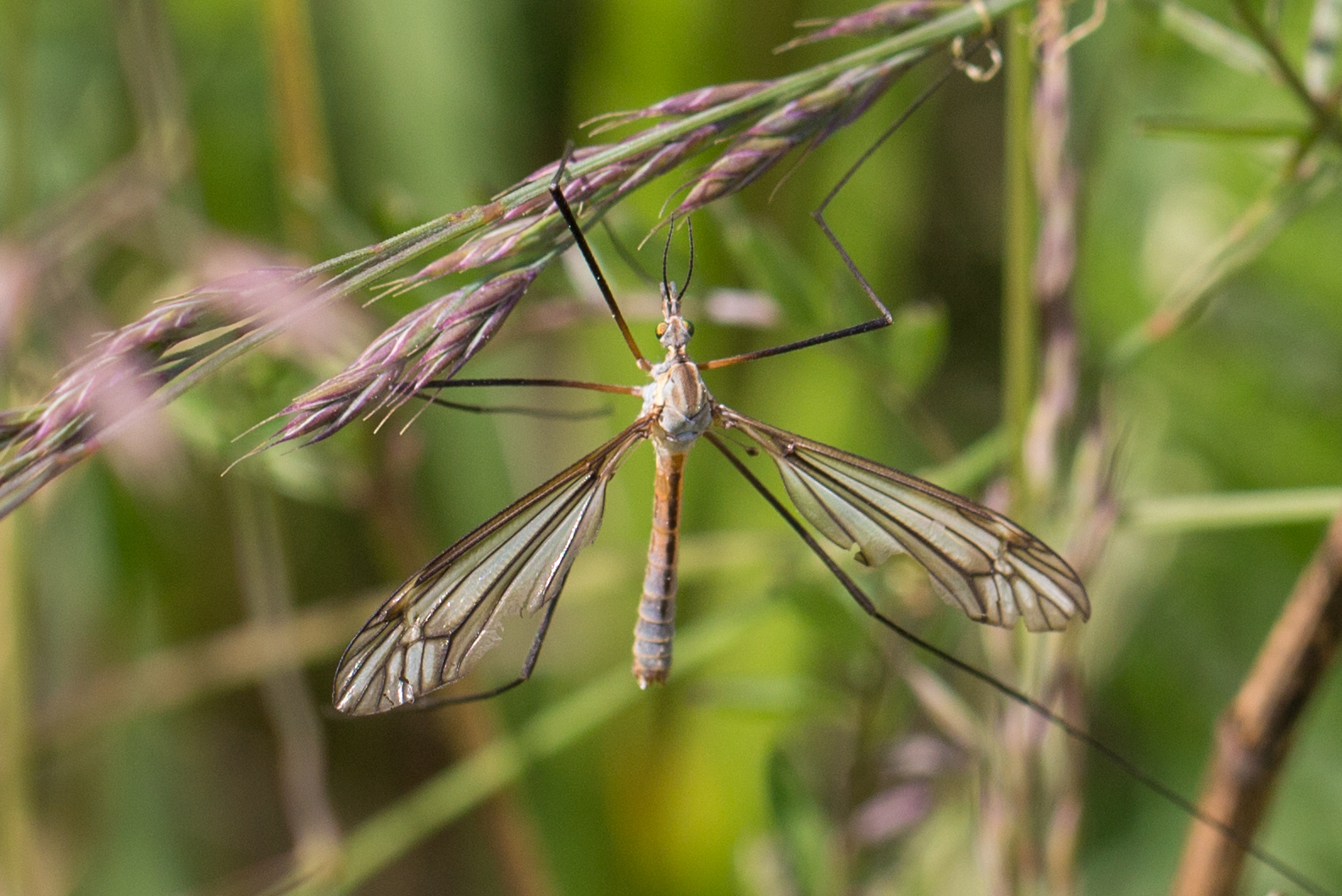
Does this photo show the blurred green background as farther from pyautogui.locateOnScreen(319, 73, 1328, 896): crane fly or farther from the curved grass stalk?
the curved grass stalk

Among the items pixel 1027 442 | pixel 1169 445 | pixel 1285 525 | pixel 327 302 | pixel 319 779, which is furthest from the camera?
pixel 1169 445

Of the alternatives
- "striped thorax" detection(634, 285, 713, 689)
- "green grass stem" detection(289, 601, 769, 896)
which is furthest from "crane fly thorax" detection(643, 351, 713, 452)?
"green grass stem" detection(289, 601, 769, 896)

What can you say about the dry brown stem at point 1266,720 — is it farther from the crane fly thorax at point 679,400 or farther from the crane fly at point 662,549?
the crane fly thorax at point 679,400

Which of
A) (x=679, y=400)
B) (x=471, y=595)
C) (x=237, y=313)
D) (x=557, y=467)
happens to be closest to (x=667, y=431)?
(x=679, y=400)

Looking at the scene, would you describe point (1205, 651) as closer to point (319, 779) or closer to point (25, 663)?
point (319, 779)

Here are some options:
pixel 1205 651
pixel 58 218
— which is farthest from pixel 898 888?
pixel 58 218

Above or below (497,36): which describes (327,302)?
below

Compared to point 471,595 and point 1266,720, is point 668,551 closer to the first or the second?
point 471,595

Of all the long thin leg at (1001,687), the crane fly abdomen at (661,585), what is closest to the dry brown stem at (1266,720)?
the long thin leg at (1001,687)
